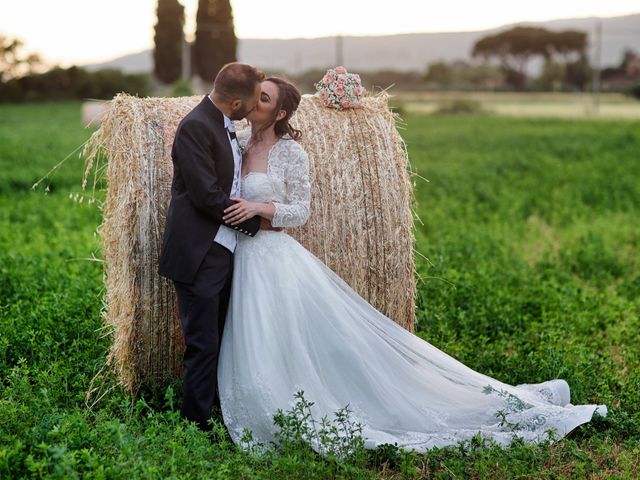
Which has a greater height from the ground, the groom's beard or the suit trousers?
the groom's beard

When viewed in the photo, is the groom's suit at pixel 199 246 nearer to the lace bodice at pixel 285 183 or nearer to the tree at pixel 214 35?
the lace bodice at pixel 285 183

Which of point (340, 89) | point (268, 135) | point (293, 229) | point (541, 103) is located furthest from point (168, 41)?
point (268, 135)

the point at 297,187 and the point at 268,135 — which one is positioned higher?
the point at 268,135

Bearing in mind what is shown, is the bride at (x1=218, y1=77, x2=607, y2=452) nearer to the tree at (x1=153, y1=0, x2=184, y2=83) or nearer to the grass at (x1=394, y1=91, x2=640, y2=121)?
the grass at (x1=394, y1=91, x2=640, y2=121)

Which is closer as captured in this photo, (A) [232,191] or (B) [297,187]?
(A) [232,191]

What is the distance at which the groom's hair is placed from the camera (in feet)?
16.0

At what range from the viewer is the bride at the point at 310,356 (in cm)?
493

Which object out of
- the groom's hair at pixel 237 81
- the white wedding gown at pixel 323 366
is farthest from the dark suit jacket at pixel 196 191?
the white wedding gown at pixel 323 366

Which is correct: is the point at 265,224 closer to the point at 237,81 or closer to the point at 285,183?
the point at 285,183

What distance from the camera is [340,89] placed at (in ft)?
19.9

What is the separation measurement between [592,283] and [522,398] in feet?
12.2

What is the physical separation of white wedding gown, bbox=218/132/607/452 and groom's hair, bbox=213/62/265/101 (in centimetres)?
46

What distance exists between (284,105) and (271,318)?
4.10 feet

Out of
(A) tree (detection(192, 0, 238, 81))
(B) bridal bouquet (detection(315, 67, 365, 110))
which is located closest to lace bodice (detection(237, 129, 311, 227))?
(B) bridal bouquet (detection(315, 67, 365, 110))
